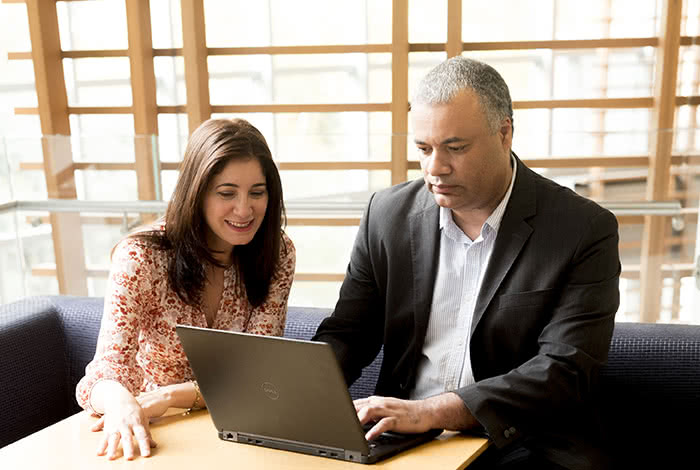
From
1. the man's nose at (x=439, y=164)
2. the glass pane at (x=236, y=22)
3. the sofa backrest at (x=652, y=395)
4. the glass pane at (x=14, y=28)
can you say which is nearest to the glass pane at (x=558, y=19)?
the glass pane at (x=236, y=22)

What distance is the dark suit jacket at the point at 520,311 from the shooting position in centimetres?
155

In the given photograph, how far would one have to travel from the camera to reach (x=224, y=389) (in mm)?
1410

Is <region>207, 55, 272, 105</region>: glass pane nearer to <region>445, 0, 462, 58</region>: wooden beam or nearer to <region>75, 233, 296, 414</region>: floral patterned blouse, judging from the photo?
<region>445, 0, 462, 58</region>: wooden beam

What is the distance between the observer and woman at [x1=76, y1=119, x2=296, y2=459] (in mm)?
1691

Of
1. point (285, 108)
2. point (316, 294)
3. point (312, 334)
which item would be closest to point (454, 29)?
point (285, 108)

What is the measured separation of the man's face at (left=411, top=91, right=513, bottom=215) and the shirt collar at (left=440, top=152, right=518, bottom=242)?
44mm

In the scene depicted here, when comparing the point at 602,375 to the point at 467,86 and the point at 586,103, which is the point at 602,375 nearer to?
the point at 467,86

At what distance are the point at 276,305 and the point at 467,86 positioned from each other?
2.29 ft

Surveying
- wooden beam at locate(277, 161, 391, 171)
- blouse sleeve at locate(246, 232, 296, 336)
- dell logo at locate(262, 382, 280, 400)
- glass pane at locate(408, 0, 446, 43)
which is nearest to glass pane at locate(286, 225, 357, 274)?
wooden beam at locate(277, 161, 391, 171)

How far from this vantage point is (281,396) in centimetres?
135

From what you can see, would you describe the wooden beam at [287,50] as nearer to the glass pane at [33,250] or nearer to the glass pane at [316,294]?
the glass pane at [316,294]

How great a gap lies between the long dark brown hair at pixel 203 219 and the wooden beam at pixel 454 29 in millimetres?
4108

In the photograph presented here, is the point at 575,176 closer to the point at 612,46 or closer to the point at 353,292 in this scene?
the point at 353,292

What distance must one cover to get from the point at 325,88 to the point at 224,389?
5004 mm
